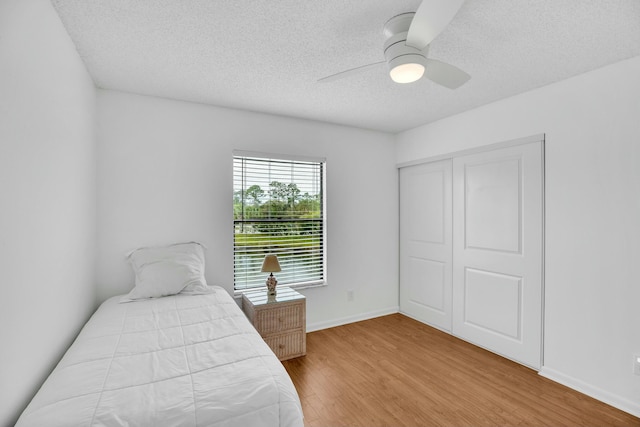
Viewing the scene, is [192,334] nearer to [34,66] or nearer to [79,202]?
[79,202]

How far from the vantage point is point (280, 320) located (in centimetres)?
289

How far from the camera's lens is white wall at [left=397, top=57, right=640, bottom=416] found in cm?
215

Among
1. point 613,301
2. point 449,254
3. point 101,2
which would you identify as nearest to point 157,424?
point 101,2

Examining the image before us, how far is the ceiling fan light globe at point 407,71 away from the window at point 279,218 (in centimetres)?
193

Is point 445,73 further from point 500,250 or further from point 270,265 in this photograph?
point 270,265

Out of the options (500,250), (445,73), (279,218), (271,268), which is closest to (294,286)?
(271,268)

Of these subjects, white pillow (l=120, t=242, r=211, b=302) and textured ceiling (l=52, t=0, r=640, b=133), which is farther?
white pillow (l=120, t=242, r=211, b=302)

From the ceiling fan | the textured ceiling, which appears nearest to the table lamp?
the textured ceiling

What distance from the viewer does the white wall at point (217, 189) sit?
2691 millimetres

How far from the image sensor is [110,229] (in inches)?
105

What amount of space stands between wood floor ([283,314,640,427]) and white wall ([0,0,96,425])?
159 cm

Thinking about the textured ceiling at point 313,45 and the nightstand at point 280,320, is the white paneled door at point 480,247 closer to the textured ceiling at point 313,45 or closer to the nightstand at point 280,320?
the textured ceiling at point 313,45

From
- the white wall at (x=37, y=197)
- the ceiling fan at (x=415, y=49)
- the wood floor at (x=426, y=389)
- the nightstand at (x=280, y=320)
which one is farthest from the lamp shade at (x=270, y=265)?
the ceiling fan at (x=415, y=49)

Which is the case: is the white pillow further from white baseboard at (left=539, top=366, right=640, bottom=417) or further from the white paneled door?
white baseboard at (left=539, top=366, right=640, bottom=417)
